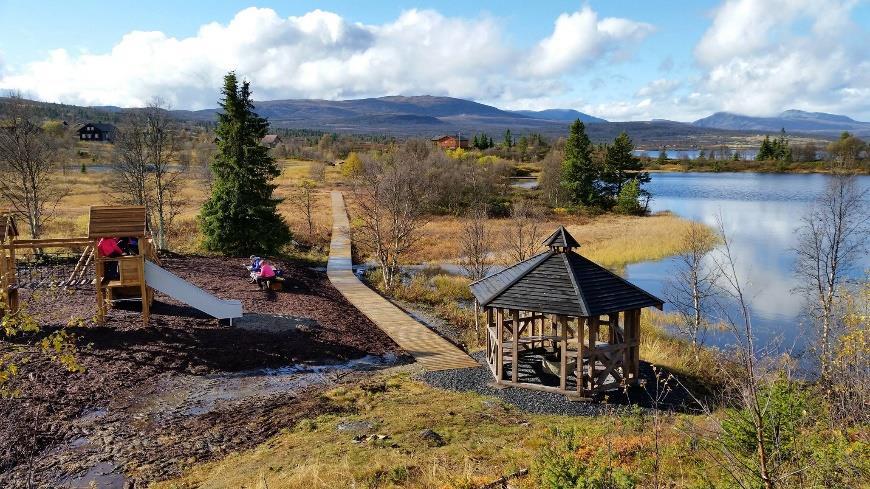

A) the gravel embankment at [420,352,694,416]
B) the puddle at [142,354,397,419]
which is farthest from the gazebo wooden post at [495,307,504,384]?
the puddle at [142,354,397,419]

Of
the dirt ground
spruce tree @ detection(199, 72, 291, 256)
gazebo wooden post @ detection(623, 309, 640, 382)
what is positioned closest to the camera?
the dirt ground

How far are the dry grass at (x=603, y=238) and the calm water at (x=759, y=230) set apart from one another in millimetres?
1650

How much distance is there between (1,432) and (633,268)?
93.4 ft

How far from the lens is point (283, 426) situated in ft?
37.1

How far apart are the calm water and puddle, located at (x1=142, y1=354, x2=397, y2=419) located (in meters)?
9.47

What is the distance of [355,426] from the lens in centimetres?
1104

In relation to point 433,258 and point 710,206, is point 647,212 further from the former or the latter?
point 433,258

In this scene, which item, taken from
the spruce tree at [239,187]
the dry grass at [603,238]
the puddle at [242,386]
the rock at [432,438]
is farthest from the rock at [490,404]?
the spruce tree at [239,187]

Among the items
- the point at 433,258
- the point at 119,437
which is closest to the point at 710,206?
the point at 433,258

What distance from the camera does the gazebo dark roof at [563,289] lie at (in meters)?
12.9

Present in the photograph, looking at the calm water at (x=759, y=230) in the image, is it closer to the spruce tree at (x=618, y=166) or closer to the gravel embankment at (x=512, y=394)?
the spruce tree at (x=618, y=166)

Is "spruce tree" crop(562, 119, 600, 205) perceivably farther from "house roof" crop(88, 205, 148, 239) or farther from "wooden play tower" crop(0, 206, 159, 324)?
"wooden play tower" crop(0, 206, 159, 324)

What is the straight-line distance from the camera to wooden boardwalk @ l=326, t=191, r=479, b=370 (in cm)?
1591

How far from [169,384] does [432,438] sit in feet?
22.1
